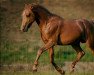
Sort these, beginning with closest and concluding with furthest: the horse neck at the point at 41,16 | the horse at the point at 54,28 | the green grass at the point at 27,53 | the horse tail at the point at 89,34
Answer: the horse at the point at 54,28 < the horse neck at the point at 41,16 < the horse tail at the point at 89,34 < the green grass at the point at 27,53

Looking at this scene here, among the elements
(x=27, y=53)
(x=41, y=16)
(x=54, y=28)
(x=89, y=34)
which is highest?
(x=41, y=16)

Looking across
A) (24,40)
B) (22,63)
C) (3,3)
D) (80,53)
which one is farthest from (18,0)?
(80,53)

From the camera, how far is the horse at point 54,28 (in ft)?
38.0

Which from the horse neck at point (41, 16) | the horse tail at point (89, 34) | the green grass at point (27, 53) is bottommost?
the green grass at point (27, 53)

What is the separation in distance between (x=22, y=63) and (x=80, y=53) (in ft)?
12.8

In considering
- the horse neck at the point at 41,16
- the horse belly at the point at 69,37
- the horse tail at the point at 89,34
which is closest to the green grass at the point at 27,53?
the horse tail at the point at 89,34

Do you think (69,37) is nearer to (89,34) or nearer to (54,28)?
(54,28)

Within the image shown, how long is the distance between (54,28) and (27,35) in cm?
676

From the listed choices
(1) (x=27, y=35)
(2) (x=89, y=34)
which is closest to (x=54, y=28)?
(2) (x=89, y=34)

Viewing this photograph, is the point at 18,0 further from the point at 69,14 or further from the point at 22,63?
the point at 22,63

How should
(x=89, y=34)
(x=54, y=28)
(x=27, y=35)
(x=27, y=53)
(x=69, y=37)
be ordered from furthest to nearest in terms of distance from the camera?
1. (x=27, y=35)
2. (x=27, y=53)
3. (x=89, y=34)
4. (x=69, y=37)
5. (x=54, y=28)

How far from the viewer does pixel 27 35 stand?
1844 centimetres

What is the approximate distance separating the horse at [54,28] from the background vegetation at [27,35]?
377 cm

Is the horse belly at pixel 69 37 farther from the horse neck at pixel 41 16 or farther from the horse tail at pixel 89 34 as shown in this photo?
the horse neck at pixel 41 16
